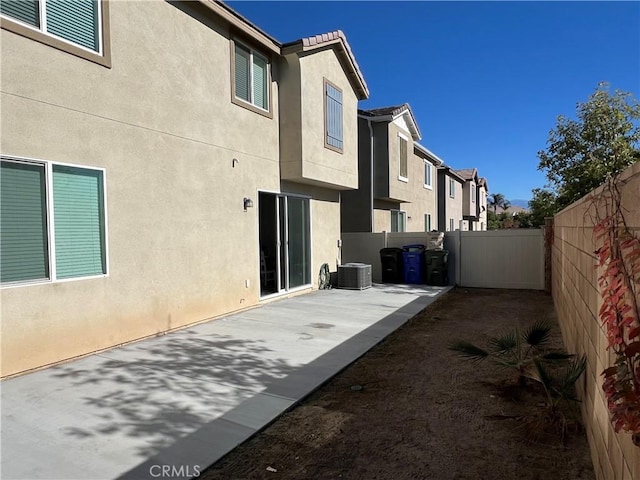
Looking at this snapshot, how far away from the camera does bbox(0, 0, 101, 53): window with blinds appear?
488 cm

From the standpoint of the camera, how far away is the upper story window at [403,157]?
16641 mm

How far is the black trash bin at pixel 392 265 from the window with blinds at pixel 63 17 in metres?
9.92

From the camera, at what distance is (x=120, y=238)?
599 cm

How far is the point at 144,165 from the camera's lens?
6398 mm

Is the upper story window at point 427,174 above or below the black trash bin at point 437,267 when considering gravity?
above

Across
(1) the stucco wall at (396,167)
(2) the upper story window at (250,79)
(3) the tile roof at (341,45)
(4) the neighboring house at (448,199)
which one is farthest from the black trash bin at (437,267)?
(4) the neighboring house at (448,199)

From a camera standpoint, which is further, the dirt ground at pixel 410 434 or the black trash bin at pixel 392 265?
the black trash bin at pixel 392 265

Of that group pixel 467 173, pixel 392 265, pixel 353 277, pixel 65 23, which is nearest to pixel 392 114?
pixel 392 265

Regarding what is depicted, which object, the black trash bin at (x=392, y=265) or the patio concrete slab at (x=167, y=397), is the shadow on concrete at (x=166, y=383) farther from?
the black trash bin at (x=392, y=265)

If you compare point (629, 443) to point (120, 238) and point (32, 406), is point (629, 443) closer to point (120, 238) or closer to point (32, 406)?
Result: point (32, 406)

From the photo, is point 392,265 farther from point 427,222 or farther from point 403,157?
point 427,222

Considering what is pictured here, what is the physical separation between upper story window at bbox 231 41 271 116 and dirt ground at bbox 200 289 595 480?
5895 millimetres

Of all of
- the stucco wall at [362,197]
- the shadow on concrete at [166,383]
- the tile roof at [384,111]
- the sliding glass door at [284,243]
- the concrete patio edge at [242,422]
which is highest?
the tile roof at [384,111]

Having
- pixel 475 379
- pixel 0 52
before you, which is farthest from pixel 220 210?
pixel 475 379
